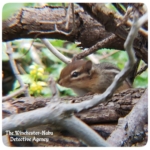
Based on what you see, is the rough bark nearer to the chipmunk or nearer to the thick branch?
the chipmunk

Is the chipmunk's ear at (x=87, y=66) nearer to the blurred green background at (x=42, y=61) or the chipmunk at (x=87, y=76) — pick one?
the chipmunk at (x=87, y=76)

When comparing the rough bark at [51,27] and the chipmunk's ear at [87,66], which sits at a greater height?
the rough bark at [51,27]

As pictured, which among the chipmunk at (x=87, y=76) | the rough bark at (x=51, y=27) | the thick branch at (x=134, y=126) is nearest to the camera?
the thick branch at (x=134, y=126)

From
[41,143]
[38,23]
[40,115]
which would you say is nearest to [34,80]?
[38,23]

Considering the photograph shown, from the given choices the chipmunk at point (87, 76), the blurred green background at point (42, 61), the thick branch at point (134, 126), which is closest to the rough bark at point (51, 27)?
the blurred green background at point (42, 61)

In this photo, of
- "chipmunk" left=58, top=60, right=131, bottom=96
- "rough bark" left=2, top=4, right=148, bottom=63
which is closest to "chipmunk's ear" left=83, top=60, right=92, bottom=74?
"chipmunk" left=58, top=60, right=131, bottom=96

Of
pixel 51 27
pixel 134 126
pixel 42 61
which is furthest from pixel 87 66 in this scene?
pixel 42 61

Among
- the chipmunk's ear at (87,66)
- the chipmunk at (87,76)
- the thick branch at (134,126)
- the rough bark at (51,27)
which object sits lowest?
the thick branch at (134,126)

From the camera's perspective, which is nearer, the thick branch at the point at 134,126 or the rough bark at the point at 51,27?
the thick branch at the point at 134,126
